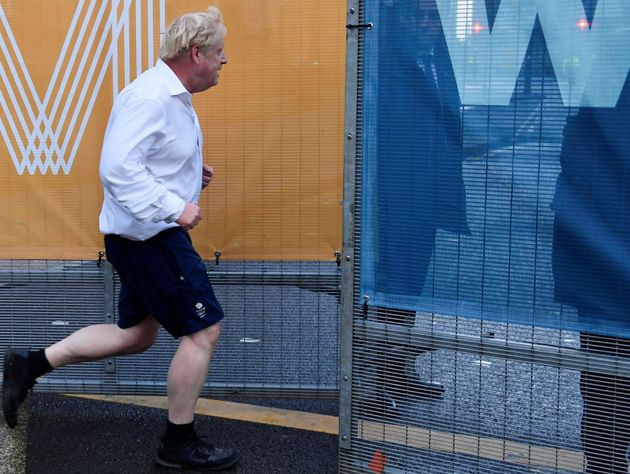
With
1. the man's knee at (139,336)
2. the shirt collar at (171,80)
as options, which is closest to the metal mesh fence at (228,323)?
the man's knee at (139,336)

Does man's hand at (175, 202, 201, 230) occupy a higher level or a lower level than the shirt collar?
lower

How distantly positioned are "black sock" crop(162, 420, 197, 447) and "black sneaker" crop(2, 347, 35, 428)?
2.33 feet

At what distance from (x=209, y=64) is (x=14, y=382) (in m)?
1.68

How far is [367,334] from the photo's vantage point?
11.2 ft

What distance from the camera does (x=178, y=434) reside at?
13.0 feet

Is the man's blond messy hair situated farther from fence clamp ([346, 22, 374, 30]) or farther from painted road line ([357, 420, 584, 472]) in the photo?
painted road line ([357, 420, 584, 472])

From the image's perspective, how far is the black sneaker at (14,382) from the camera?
410 centimetres

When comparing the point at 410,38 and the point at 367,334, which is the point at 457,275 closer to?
the point at 367,334

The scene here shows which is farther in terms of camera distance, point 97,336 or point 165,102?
point 97,336

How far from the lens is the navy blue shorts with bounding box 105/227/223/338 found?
3797 millimetres

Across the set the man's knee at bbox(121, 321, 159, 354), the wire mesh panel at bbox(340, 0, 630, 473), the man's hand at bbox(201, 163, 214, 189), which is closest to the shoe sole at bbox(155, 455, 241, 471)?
the man's knee at bbox(121, 321, 159, 354)

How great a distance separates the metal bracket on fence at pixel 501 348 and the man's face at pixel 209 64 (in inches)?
49.5

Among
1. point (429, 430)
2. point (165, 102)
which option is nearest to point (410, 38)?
point (165, 102)

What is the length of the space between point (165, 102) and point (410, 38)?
1.07 meters
